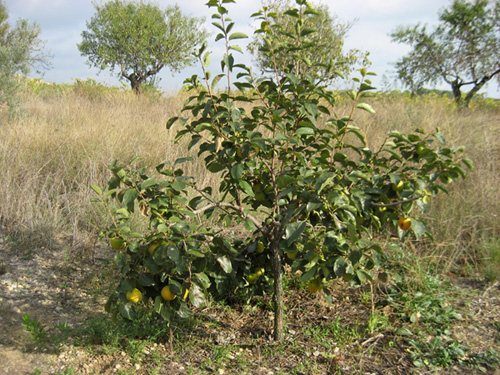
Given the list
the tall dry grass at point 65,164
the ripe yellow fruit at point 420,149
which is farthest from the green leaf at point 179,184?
the tall dry grass at point 65,164

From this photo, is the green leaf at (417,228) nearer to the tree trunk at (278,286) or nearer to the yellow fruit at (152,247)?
the tree trunk at (278,286)

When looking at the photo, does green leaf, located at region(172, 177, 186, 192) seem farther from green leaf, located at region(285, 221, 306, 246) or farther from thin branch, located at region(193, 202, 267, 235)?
green leaf, located at region(285, 221, 306, 246)

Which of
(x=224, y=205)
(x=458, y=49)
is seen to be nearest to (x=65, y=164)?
(x=224, y=205)

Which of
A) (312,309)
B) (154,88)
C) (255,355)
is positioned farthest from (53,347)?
(154,88)

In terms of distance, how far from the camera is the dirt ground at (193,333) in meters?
2.02

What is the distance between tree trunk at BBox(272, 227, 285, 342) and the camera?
2094mm

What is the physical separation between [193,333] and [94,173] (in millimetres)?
2170

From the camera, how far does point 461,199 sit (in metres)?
3.55

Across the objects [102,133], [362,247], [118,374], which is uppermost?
[102,133]

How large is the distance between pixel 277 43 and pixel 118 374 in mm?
1680

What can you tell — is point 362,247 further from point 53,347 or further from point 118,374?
point 53,347

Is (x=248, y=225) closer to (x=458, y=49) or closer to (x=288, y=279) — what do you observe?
(x=288, y=279)

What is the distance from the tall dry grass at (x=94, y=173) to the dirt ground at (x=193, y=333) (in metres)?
0.32

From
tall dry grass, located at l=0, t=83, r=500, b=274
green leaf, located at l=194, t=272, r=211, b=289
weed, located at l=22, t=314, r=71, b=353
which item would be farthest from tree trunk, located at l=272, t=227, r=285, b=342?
tall dry grass, located at l=0, t=83, r=500, b=274
